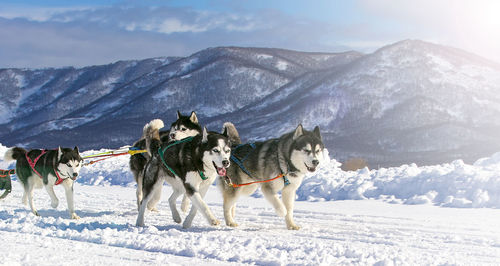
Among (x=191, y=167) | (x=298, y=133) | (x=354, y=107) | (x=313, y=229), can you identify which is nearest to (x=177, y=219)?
(x=191, y=167)

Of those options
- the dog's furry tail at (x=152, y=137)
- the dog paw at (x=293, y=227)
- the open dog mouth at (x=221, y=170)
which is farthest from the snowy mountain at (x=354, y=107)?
the open dog mouth at (x=221, y=170)

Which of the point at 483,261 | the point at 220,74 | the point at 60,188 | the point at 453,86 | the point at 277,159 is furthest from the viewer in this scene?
the point at 220,74

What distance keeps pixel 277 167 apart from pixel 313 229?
0.91m

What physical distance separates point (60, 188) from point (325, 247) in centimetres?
889

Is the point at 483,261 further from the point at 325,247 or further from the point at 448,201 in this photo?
the point at 448,201

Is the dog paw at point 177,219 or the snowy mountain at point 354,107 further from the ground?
the snowy mountain at point 354,107

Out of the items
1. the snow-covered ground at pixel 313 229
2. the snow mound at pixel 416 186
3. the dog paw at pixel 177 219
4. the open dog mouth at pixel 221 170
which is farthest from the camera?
the snow mound at pixel 416 186

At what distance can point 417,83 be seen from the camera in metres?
136

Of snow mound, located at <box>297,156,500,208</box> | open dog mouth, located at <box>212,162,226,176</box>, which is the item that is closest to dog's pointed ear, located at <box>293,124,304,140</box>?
open dog mouth, located at <box>212,162,226,176</box>

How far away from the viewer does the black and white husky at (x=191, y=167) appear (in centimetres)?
552

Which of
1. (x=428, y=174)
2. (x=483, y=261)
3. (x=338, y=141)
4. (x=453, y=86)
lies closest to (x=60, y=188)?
(x=428, y=174)

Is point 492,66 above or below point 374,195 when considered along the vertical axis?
above

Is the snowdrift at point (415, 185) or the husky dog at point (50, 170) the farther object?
the snowdrift at point (415, 185)

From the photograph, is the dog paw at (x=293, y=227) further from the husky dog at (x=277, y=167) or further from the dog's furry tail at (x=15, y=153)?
the dog's furry tail at (x=15, y=153)
